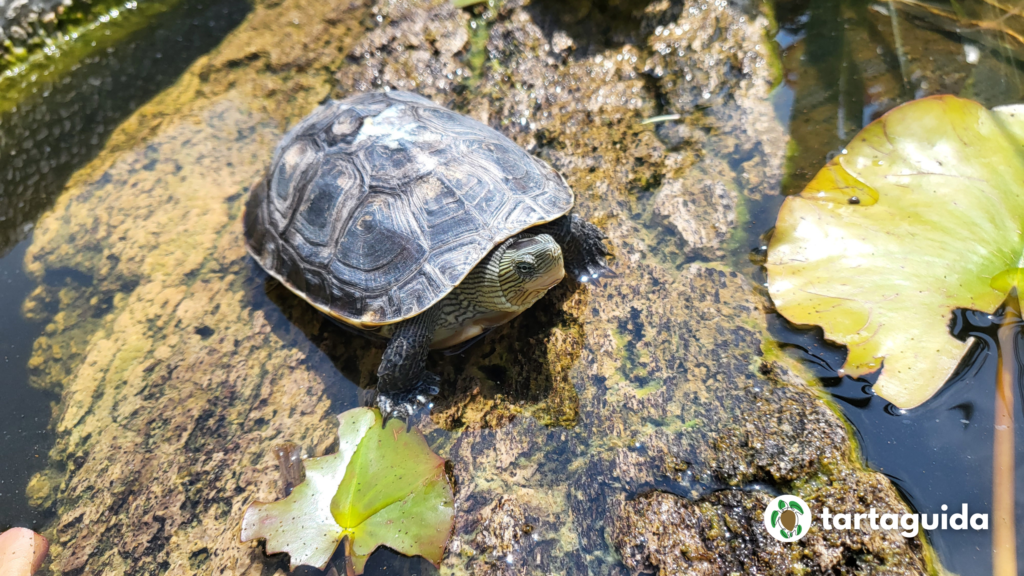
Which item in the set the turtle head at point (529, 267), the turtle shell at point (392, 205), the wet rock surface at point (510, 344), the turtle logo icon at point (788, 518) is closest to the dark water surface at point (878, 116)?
A: the wet rock surface at point (510, 344)

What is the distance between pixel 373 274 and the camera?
2.50m

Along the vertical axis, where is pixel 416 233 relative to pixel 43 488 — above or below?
above

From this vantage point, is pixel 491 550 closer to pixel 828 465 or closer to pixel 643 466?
pixel 643 466

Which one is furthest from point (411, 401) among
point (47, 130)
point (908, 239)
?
point (47, 130)

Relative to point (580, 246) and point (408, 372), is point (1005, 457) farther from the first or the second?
point (408, 372)

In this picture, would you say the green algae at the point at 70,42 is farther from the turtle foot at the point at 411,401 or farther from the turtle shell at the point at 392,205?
the turtle foot at the point at 411,401

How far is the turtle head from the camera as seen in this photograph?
2277 mm

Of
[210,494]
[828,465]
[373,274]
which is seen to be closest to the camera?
[828,465]

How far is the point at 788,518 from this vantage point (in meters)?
1.85

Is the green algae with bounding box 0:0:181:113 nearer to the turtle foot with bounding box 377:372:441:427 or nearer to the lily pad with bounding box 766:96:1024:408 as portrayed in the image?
the turtle foot with bounding box 377:372:441:427

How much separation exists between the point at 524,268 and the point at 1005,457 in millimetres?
1854

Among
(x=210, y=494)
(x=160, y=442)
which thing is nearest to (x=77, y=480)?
(x=160, y=442)

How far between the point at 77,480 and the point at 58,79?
370cm

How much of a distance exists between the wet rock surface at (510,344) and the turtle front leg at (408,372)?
123mm
